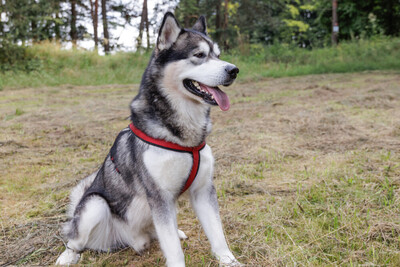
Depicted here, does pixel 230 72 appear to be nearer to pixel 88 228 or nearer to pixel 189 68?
pixel 189 68

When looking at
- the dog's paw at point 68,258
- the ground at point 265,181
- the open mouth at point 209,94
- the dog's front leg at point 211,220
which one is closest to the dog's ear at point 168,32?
the open mouth at point 209,94

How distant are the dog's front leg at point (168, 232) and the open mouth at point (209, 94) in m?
0.77

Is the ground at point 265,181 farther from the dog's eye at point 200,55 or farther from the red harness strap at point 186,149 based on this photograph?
the dog's eye at point 200,55

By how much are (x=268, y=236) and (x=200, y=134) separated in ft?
3.01

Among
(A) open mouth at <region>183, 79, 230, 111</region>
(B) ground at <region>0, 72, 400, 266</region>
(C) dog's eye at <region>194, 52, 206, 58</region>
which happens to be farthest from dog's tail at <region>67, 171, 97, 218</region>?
(C) dog's eye at <region>194, 52, 206, 58</region>

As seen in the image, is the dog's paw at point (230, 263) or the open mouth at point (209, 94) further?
the open mouth at point (209, 94)

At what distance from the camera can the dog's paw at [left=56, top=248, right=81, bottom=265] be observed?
89.0 inches

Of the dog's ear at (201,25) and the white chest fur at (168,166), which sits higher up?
the dog's ear at (201,25)

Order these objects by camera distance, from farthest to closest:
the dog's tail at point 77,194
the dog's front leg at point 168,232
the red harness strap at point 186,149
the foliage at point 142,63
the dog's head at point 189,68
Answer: the foliage at point 142,63, the dog's tail at point 77,194, the dog's head at point 189,68, the red harness strap at point 186,149, the dog's front leg at point 168,232

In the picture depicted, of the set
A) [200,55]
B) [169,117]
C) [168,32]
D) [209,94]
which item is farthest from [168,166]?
[168,32]

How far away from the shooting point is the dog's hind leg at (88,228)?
88.1 inches

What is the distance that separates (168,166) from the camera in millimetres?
2059

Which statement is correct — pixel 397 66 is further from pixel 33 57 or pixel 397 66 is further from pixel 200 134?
pixel 33 57

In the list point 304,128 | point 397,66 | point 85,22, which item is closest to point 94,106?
point 304,128
